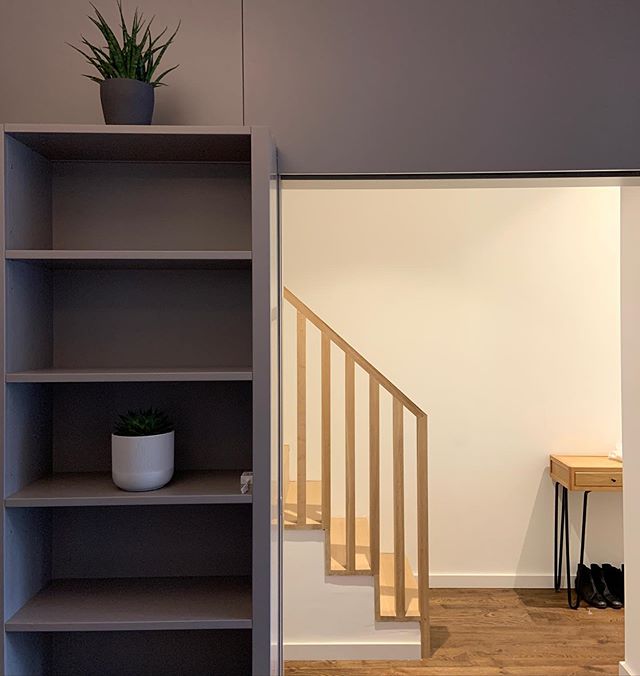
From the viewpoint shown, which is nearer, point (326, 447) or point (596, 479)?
point (326, 447)

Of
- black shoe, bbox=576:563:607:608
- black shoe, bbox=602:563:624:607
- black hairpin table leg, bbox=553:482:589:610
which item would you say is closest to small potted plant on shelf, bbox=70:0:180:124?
black hairpin table leg, bbox=553:482:589:610

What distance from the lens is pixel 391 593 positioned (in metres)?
3.45

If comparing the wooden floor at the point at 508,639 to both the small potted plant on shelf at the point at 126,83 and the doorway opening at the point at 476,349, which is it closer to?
the doorway opening at the point at 476,349

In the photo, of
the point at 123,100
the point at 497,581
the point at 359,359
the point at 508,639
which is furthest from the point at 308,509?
the point at 123,100

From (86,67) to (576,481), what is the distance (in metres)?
3.12

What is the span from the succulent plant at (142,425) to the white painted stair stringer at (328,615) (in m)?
1.71

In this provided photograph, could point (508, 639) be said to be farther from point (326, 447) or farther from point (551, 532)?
point (326, 447)

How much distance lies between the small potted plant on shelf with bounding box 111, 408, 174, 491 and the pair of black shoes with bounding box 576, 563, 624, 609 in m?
3.02

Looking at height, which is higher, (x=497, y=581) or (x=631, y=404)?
(x=631, y=404)

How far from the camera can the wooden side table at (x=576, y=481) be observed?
377cm

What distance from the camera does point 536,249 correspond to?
4.12 meters

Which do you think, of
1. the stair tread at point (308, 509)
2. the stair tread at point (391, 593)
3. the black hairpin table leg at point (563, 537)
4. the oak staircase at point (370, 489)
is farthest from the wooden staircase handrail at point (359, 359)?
the black hairpin table leg at point (563, 537)

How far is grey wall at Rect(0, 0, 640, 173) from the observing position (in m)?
1.92

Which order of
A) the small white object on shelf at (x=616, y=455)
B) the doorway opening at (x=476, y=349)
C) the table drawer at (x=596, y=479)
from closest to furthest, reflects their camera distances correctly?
the table drawer at (x=596, y=479) < the small white object on shelf at (x=616, y=455) < the doorway opening at (x=476, y=349)
